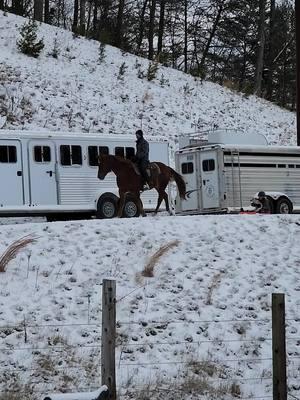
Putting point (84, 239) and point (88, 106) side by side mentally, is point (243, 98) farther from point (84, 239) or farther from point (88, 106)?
point (84, 239)

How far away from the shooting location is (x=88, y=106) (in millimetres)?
29828

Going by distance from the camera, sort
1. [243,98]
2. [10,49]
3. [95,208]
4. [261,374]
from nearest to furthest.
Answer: [261,374] → [95,208] → [10,49] → [243,98]

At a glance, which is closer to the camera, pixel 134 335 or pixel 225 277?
pixel 134 335

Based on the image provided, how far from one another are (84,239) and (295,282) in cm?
412

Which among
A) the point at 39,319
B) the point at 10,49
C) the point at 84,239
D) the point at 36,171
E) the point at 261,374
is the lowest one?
the point at 261,374

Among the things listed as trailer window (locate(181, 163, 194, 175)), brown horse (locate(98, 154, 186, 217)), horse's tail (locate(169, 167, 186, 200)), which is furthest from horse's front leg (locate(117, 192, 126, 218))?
trailer window (locate(181, 163, 194, 175))

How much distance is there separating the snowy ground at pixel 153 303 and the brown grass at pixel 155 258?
→ 0.10 meters

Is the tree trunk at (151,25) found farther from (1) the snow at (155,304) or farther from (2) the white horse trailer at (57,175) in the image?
(1) the snow at (155,304)

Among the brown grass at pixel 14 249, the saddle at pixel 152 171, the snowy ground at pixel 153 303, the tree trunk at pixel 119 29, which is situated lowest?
the snowy ground at pixel 153 303

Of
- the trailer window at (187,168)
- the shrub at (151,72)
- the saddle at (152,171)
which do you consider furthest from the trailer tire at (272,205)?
the shrub at (151,72)

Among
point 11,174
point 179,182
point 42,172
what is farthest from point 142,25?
point 11,174

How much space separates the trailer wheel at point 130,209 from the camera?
21.2 metres

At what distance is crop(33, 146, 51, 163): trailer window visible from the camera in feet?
68.1

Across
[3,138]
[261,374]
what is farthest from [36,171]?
[261,374]
